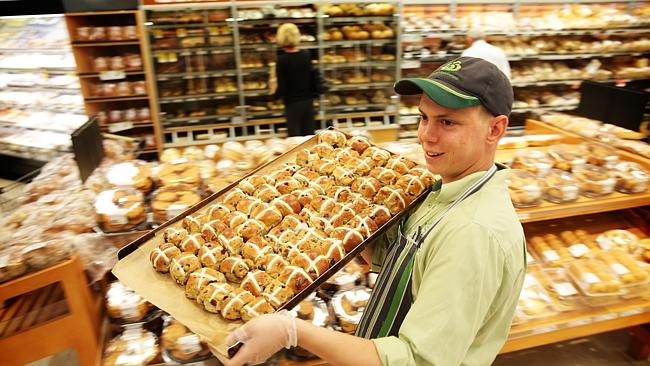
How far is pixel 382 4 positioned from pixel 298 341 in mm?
5228

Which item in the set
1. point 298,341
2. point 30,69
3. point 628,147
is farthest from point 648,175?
point 30,69

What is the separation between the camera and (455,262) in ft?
3.44

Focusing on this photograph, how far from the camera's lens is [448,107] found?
1.11m

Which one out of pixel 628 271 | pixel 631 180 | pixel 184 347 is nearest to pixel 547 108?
pixel 631 180

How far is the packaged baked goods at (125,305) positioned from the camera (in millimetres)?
1954

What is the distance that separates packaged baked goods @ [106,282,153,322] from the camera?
1954mm

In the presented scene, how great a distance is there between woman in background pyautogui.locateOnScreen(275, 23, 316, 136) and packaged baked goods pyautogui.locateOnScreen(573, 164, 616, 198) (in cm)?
Answer: 302

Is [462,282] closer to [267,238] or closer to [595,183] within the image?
[267,238]

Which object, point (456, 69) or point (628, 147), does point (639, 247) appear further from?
point (456, 69)

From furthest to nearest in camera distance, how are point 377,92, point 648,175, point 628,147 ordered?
point 377,92, point 628,147, point 648,175

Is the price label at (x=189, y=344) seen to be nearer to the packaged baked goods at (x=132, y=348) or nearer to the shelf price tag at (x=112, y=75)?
the packaged baked goods at (x=132, y=348)

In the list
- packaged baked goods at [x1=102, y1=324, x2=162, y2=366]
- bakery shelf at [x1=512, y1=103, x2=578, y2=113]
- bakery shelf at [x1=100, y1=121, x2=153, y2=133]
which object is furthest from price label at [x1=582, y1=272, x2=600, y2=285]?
bakery shelf at [x1=100, y1=121, x2=153, y2=133]

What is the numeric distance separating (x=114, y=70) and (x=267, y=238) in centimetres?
442

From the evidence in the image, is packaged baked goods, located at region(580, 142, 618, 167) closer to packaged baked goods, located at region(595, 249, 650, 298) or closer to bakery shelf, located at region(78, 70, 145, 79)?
packaged baked goods, located at region(595, 249, 650, 298)
